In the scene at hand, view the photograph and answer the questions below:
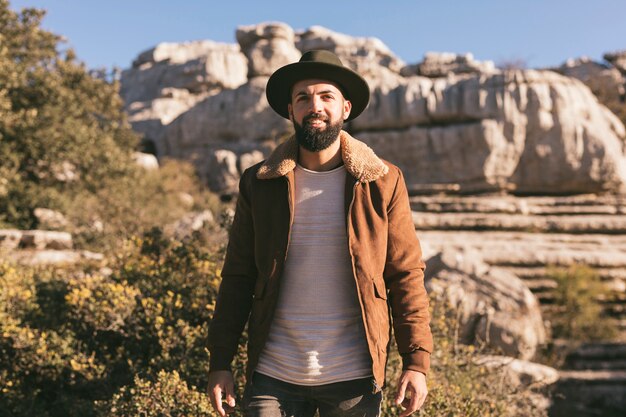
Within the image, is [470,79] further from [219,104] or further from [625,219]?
[219,104]

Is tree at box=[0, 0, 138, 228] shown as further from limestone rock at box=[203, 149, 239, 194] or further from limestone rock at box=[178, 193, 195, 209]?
limestone rock at box=[203, 149, 239, 194]

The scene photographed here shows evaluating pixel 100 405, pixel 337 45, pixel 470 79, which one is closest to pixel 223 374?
pixel 100 405

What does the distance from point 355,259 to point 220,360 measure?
0.69m

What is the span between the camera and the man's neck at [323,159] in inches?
90.8

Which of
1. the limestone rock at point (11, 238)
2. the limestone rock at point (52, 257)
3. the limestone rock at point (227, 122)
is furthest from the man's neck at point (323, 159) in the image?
the limestone rock at point (227, 122)

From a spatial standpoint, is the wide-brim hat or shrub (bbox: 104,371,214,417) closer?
the wide-brim hat

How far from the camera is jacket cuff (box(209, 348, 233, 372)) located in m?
2.24

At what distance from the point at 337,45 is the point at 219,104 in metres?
14.3

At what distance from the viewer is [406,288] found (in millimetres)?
2191

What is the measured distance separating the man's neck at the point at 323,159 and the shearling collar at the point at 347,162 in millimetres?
30

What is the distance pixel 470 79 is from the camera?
18.5m

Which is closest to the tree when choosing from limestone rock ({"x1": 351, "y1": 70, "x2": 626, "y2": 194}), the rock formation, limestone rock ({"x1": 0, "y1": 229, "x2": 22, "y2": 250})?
limestone rock ({"x1": 0, "y1": 229, "x2": 22, "y2": 250})

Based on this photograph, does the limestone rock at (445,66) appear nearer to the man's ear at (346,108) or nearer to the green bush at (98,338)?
the green bush at (98,338)

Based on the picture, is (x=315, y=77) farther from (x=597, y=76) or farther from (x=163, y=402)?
(x=597, y=76)
